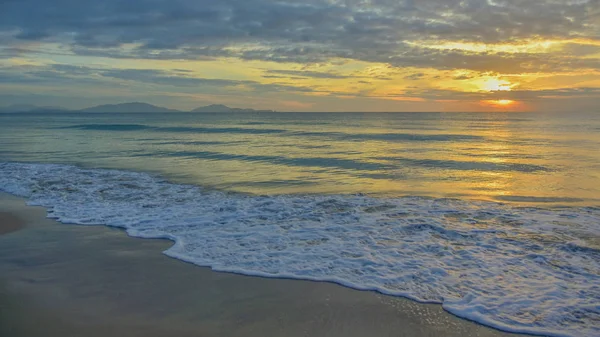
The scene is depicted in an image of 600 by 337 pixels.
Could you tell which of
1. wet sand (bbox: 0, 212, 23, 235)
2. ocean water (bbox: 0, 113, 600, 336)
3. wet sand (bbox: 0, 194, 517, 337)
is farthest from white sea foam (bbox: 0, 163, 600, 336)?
wet sand (bbox: 0, 212, 23, 235)

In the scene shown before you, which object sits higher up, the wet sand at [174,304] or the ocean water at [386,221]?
the ocean water at [386,221]

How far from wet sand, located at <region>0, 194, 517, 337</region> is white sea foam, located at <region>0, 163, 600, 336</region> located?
0.39m

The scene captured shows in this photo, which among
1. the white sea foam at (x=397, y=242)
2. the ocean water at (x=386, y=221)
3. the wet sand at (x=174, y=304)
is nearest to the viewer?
the wet sand at (x=174, y=304)

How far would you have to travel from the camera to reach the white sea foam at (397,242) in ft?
19.8

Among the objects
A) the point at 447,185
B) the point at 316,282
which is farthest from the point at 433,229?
the point at 447,185

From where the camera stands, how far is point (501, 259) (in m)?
7.55

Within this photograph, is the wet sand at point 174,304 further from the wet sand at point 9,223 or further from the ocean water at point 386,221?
the wet sand at point 9,223

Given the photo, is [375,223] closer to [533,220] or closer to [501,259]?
[501,259]

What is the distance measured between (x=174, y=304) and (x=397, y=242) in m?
4.54

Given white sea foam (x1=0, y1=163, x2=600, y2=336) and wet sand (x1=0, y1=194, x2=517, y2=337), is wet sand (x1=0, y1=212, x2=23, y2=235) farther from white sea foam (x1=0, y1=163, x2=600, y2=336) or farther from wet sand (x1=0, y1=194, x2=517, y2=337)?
wet sand (x1=0, y1=194, x2=517, y2=337)

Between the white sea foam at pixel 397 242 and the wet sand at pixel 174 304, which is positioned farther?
the white sea foam at pixel 397 242

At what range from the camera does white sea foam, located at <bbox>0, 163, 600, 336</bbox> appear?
603 cm

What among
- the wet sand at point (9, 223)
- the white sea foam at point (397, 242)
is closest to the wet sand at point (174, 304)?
the white sea foam at point (397, 242)

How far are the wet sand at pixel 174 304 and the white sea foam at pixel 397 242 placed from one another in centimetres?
39
